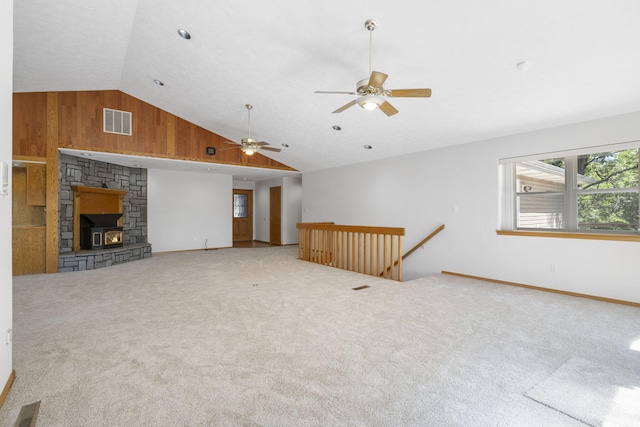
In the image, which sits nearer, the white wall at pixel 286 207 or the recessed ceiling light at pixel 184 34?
the recessed ceiling light at pixel 184 34

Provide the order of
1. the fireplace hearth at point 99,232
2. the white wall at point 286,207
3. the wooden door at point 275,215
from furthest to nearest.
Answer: the wooden door at point 275,215, the white wall at point 286,207, the fireplace hearth at point 99,232

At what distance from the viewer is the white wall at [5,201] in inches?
71.1

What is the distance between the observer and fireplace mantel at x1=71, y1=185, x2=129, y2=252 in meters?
6.29

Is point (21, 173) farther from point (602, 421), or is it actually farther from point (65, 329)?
point (602, 421)

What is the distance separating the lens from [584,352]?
255 centimetres

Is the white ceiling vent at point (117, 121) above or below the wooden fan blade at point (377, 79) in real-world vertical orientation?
above

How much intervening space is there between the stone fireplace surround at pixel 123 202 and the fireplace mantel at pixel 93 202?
0.23 feet

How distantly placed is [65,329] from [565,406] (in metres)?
4.23

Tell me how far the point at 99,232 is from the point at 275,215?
5.32 m

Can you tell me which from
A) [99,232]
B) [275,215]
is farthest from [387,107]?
[275,215]

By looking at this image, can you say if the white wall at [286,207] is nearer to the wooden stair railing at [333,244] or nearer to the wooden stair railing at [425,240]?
the wooden stair railing at [333,244]

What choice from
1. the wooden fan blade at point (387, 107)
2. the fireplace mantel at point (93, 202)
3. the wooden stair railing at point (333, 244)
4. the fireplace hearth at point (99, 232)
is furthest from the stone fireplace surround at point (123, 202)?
the wooden fan blade at point (387, 107)

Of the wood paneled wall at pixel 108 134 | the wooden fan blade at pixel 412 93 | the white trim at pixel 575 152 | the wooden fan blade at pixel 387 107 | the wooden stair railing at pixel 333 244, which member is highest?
the wood paneled wall at pixel 108 134

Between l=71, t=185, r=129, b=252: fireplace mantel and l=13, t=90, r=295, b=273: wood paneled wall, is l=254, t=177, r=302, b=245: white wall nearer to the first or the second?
l=13, t=90, r=295, b=273: wood paneled wall
